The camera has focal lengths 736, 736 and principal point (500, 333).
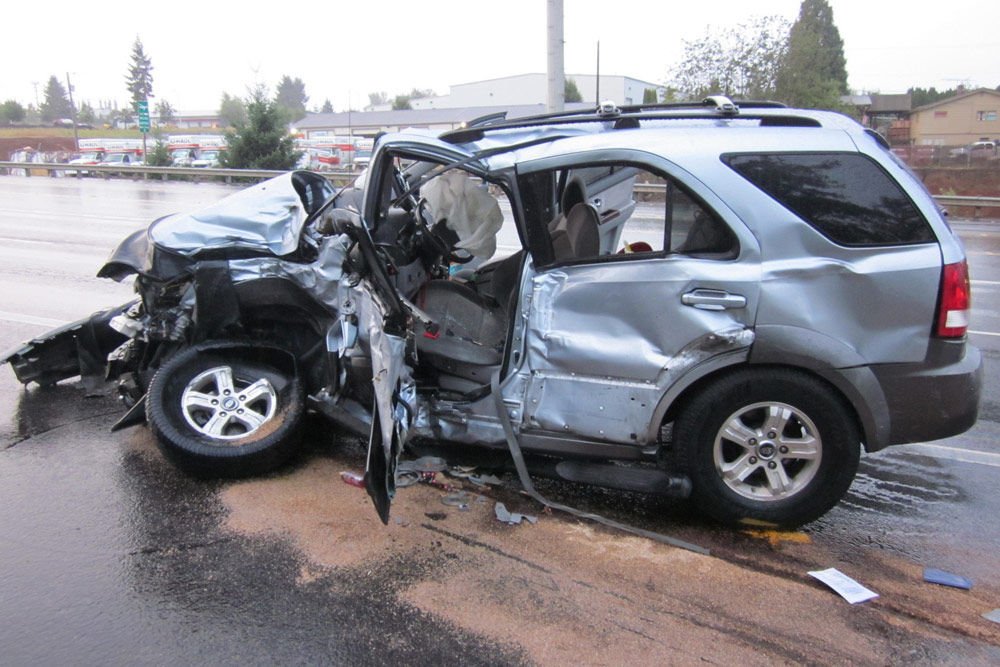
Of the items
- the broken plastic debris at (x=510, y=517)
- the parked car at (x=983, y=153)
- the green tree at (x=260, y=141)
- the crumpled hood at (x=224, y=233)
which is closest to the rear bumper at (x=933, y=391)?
the broken plastic debris at (x=510, y=517)

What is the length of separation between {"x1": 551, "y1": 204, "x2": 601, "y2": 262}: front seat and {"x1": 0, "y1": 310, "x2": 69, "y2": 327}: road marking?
5597 millimetres

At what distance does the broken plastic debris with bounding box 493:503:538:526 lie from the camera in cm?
367

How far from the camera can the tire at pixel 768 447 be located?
133 inches

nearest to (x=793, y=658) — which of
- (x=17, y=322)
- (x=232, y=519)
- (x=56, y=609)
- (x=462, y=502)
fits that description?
(x=462, y=502)

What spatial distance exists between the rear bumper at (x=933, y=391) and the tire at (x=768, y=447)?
207mm

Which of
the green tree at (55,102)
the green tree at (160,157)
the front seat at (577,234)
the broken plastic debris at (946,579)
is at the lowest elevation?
the broken plastic debris at (946,579)

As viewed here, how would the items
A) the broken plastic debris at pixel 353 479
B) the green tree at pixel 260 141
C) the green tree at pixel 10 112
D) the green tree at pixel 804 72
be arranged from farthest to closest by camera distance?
the green tree at pixel 10 112, the green tree at pixel 260 141, the green tree at pixel 804 72, the broken plastic debris at pixel 353 479

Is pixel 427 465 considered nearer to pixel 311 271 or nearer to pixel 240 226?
pixel 311 271

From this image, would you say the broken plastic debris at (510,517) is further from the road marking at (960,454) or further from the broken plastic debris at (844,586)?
the road marking at (960,454)

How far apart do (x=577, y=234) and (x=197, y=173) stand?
90.2 ft

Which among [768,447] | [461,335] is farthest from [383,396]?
[768,447]

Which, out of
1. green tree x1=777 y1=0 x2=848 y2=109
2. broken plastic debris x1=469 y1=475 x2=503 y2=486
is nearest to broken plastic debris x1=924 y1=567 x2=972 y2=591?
broken plastic debris x1=469 y1=475 x2=503 y2=486

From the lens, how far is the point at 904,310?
3295 mm

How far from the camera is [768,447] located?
346 cm
